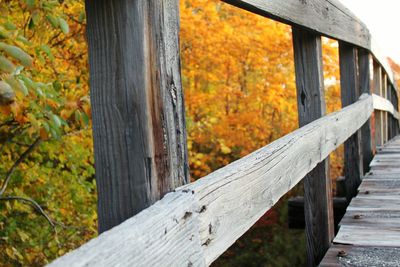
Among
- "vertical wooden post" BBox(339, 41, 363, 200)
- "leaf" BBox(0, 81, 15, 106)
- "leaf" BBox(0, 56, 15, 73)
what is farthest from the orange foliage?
"leaf" BBox(0, 81, 15, 106)

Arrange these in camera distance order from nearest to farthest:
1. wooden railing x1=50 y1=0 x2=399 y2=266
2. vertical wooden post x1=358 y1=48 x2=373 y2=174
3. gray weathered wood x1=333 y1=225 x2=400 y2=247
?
wooden railing x1=50 y1=0 x2=399 y2=266
gray weathered wood x1=333 y1=225 x2=400 y2=247
vertical wooden post x1=358 y1=48 x2=373 y2=174

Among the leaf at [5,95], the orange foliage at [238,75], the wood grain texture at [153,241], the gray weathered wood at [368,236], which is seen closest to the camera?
the wood grain texture at [153,241]

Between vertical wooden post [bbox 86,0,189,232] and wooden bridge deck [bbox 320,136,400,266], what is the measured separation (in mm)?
1277

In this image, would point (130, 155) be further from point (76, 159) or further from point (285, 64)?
point (285, 64)

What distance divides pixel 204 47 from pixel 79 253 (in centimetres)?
903

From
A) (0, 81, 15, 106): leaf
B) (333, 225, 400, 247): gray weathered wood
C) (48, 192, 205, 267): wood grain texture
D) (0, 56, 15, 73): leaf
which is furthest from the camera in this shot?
(333, 225, 400, 247): gray weathered wood

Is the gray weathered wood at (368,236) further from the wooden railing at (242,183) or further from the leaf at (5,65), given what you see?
the leaf at (5,65)

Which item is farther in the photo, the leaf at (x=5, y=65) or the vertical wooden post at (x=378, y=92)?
the vertical wooden post at (x=378, y=92)

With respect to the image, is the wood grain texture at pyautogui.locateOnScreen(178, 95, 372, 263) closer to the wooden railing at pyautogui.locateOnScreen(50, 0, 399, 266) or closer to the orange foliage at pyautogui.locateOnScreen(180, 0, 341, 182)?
the wooden railing at pyautogui.locateOnScreen(50, 0, 399, 266)

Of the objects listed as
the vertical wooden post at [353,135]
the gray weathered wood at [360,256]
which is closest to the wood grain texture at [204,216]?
the gray weathered wood at [360,256]

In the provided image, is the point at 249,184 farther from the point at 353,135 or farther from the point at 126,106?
the point at 353,135

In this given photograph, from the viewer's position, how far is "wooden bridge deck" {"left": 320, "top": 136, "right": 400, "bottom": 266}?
2201 mm

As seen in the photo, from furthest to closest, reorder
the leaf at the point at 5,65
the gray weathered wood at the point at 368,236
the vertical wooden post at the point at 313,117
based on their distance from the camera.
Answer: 1. the vertical wooden post at the point at 313,117
2. the gray weathered wood at the point at 368,236
3. the leaf at the point at 5,65

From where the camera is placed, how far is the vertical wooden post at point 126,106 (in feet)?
3.51
